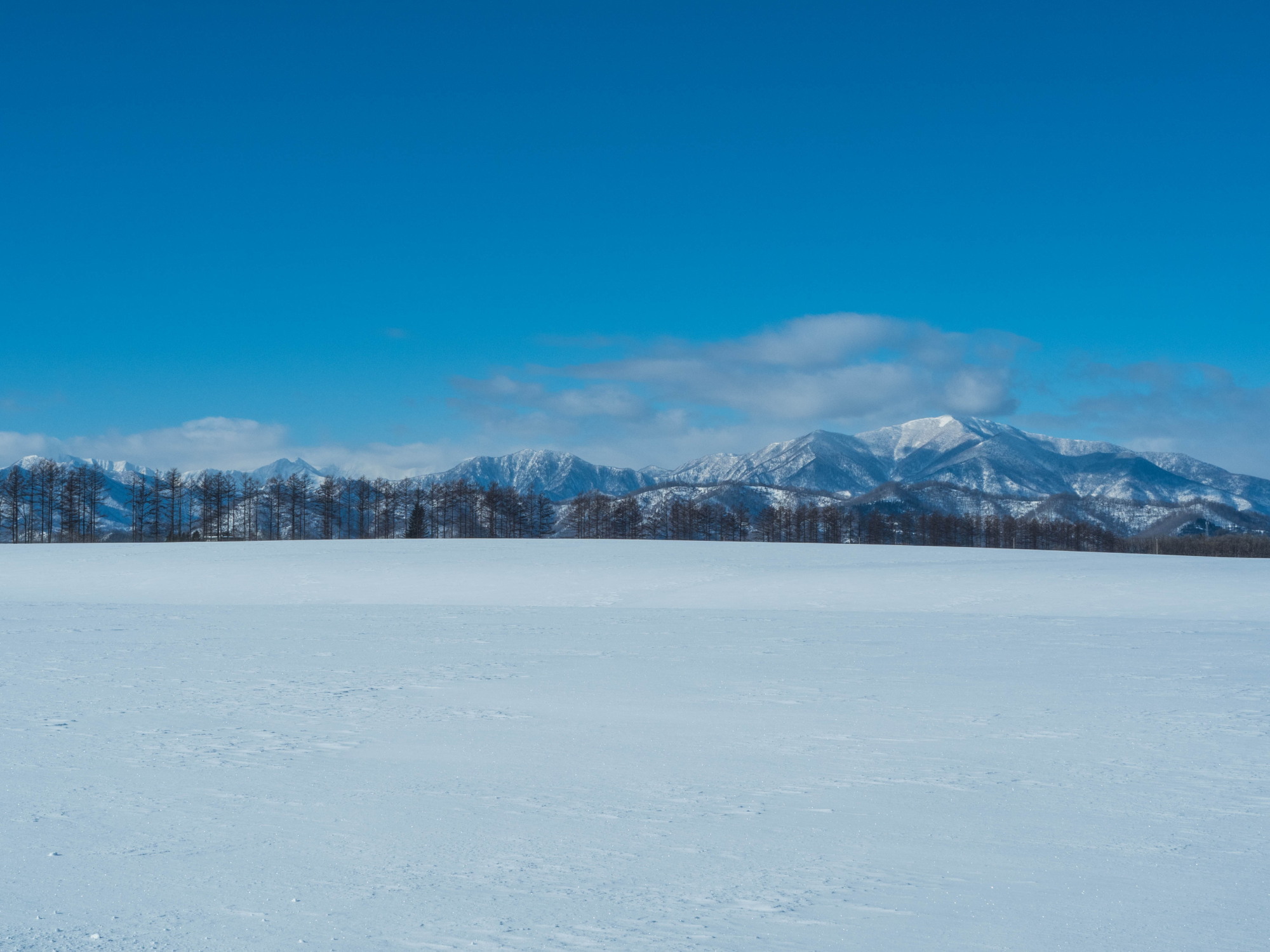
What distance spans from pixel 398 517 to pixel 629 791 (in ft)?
294

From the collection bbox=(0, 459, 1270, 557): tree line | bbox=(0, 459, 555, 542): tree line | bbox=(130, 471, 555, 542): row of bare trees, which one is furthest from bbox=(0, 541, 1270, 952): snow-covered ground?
bbox=(0, 459, 555, 542): tree line

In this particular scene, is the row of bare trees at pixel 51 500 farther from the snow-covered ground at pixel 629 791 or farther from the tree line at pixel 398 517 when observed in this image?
the snow-covered ground at pixel 629 791

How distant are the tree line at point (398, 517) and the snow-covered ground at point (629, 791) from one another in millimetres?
48859

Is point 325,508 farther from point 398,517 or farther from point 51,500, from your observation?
point 51,500

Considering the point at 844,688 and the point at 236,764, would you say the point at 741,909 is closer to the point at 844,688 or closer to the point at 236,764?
the point at 236,764

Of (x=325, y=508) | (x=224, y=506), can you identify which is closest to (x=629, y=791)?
(x=325, y=508)

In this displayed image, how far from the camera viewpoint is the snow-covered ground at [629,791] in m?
4.54

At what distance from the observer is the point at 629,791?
6.81 meters

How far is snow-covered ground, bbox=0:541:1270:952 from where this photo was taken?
4.54 m

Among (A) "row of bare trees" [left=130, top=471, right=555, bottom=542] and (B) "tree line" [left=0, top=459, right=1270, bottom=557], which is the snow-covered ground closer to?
(B) "tree line" [left=0, top=459, right=1270, bottom=557]

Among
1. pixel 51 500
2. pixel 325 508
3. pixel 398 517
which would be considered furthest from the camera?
pixel 398 517

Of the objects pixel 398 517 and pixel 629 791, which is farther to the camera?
pixel 398 517

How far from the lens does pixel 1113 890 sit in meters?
4.96

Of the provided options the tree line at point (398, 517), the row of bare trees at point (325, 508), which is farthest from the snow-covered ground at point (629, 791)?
the row of bare trees at point (325, 508)
